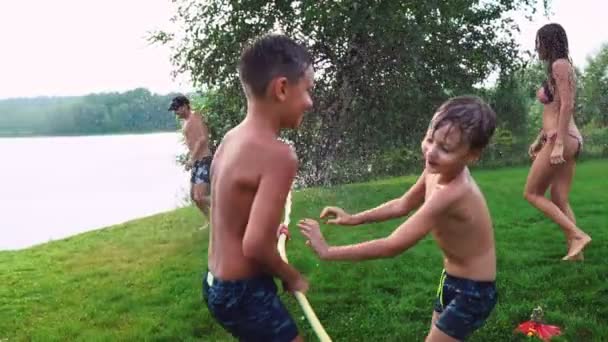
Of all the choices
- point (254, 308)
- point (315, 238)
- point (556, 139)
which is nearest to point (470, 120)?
point (315, 238)

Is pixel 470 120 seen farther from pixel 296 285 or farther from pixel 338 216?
pixel 296 285

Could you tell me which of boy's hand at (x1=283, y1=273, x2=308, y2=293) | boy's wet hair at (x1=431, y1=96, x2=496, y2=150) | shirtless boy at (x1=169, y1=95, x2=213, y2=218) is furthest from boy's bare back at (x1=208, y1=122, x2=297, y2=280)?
shirtless boy at (x1=169, y1=95, x2=213, y2=218)

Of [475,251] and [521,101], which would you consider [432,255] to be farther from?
[521,101]

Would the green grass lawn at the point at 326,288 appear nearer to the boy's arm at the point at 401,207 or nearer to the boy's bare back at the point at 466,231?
the boy's arm at the point at 401,207

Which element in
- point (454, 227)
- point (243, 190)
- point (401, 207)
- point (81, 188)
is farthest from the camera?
point (81, 188)

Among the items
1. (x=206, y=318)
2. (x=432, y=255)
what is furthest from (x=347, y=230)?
(x=206, y=318)

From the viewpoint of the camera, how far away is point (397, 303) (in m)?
6.03

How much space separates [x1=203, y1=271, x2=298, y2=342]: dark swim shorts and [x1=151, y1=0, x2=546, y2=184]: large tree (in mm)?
9609

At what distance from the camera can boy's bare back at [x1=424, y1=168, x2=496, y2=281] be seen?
294cm

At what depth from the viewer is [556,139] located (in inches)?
242

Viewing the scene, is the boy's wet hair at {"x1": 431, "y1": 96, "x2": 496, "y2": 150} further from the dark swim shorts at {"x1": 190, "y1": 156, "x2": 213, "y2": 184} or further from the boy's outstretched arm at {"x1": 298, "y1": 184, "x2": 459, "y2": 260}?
the dark swim shorts at {"x1": 190, "y1": 156, "x2": 213, "y2": 184}

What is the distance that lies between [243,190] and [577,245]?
492 cm

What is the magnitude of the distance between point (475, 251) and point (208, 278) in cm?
113

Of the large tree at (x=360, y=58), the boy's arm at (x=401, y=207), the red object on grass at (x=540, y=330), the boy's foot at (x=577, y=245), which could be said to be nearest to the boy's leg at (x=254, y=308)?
the boy's arm at (x=401, y=207)
